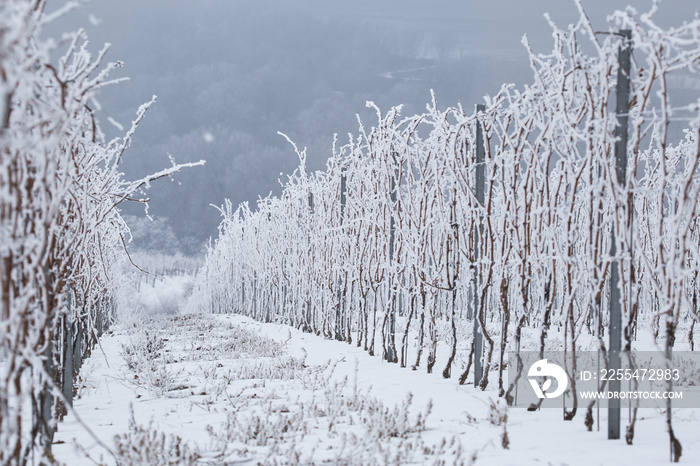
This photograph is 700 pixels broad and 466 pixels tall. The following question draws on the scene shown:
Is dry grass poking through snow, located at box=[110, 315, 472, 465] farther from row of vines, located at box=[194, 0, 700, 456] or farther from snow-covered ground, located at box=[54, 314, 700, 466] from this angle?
row of vines, located at box=[194, 0, 700, 456]

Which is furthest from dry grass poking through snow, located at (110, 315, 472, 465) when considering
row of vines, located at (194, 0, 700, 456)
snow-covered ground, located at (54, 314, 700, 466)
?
row of vines, located at (194, 0, 700, 456)

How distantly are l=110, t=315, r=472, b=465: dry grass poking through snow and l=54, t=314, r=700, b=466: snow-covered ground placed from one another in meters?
Result: 0.01

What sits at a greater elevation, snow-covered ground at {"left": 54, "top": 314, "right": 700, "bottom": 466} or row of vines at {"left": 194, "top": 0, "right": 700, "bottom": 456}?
row of vines at {"left": 194, "top": 0, "right": 700, "bottom": 456}

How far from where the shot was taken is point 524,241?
12.9 feet

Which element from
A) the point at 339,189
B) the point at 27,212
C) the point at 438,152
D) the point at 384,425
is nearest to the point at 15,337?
the point at 27,212

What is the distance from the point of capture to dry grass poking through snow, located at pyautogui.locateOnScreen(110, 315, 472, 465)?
2680mm

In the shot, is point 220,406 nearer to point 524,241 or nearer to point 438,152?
point 524,241

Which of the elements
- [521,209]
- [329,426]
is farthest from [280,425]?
[521,209]

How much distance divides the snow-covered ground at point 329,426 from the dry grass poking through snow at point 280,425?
1cm

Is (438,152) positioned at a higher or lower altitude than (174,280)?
higher

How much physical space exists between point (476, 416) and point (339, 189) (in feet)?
22.4

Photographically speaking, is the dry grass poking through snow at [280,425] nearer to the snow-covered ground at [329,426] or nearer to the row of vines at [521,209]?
the snow-covered ground at [329,426]

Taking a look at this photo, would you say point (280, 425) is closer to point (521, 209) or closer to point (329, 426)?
point (329, 426)

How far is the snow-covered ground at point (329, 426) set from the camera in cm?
269
